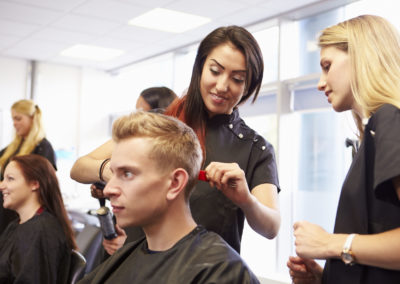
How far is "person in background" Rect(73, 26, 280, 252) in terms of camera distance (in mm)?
1569

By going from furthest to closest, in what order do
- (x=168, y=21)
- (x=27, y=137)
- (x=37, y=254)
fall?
(x=168, y=21)
(x=27, y=137)
(x=37, y=254)

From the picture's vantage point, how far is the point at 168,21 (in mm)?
5426

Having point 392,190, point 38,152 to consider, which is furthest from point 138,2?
point 392,190

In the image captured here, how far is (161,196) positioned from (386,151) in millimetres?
604

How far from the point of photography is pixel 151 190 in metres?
1.33

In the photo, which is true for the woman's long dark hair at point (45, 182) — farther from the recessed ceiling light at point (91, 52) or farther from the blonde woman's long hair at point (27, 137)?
the recessed ceiling light at point (91, 52)

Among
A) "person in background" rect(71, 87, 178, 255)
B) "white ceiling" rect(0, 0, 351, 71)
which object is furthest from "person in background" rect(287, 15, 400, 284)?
"white ceiling" rect(0, 0, 351, 71)

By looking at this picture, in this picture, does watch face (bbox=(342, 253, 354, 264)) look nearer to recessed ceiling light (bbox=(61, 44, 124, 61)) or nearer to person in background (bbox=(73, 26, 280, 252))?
person in background (bbox=(73, 26, 280, 252))

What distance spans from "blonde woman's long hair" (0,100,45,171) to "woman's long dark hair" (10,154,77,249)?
106cm

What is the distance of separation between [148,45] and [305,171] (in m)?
2.80

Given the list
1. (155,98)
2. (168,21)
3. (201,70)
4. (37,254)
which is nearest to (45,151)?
(155,98)

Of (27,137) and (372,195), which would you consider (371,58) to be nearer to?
(372,195)

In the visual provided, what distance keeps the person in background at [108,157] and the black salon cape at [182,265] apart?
0.50ft

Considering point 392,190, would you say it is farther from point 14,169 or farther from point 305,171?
point 305,171
